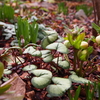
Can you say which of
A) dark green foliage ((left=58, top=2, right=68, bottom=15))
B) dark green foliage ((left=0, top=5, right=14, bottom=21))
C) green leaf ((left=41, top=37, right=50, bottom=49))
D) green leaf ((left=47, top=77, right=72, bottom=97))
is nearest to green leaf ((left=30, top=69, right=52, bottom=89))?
green leaf ((left=47, top=77, right=72, bottom=97))

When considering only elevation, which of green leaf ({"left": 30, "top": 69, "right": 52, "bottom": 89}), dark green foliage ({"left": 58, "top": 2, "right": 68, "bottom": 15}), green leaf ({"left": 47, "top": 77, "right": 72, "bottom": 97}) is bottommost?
green leaf ({"left": 47, "top": 77, "right": 72, "bottom": 97})

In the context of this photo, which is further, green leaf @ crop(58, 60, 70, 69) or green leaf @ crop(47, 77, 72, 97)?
green leaf @ crop(58, 60, 70, 69)

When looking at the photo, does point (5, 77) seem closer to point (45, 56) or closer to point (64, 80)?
point (45, 56)

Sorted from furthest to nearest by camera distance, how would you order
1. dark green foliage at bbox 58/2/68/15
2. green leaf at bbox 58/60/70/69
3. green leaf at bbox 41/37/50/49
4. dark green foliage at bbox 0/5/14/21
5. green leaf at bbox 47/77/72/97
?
dark green foliage at bbox 58/2/68/15 < dark green foliage at bbox 0/5/14/21 < green leaf at bbox 41/37/50/49 < green leaf at bbox 58/60/70/69 < green leaf at bbox 47/77/72/97

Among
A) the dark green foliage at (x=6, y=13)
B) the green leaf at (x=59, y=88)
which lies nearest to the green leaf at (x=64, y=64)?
the green leaf at (x=59, y=88)

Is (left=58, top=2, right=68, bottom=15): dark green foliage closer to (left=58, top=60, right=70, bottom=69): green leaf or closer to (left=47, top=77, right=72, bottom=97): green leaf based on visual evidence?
(left=58, top=60, right=70, bottom=69): green leaf

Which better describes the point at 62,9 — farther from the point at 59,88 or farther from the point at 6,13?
the point at 59,88

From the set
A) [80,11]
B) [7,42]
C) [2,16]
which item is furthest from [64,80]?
[80,11]

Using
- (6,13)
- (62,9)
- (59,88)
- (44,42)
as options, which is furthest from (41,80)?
(62,9)

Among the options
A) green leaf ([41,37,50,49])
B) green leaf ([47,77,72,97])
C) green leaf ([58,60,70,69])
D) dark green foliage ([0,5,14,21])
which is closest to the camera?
green leaf ([47,77,72,97])

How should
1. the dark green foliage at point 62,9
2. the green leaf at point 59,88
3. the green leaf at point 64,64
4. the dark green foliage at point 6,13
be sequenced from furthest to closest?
the dark green foliage at point 62,9
the dark green foliage at point 6,13
the green leaf at point 64,64
the green leaf at point 59,88

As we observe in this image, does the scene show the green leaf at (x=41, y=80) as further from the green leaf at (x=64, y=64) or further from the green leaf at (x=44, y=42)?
the green leaf at (x=44, y=42)
